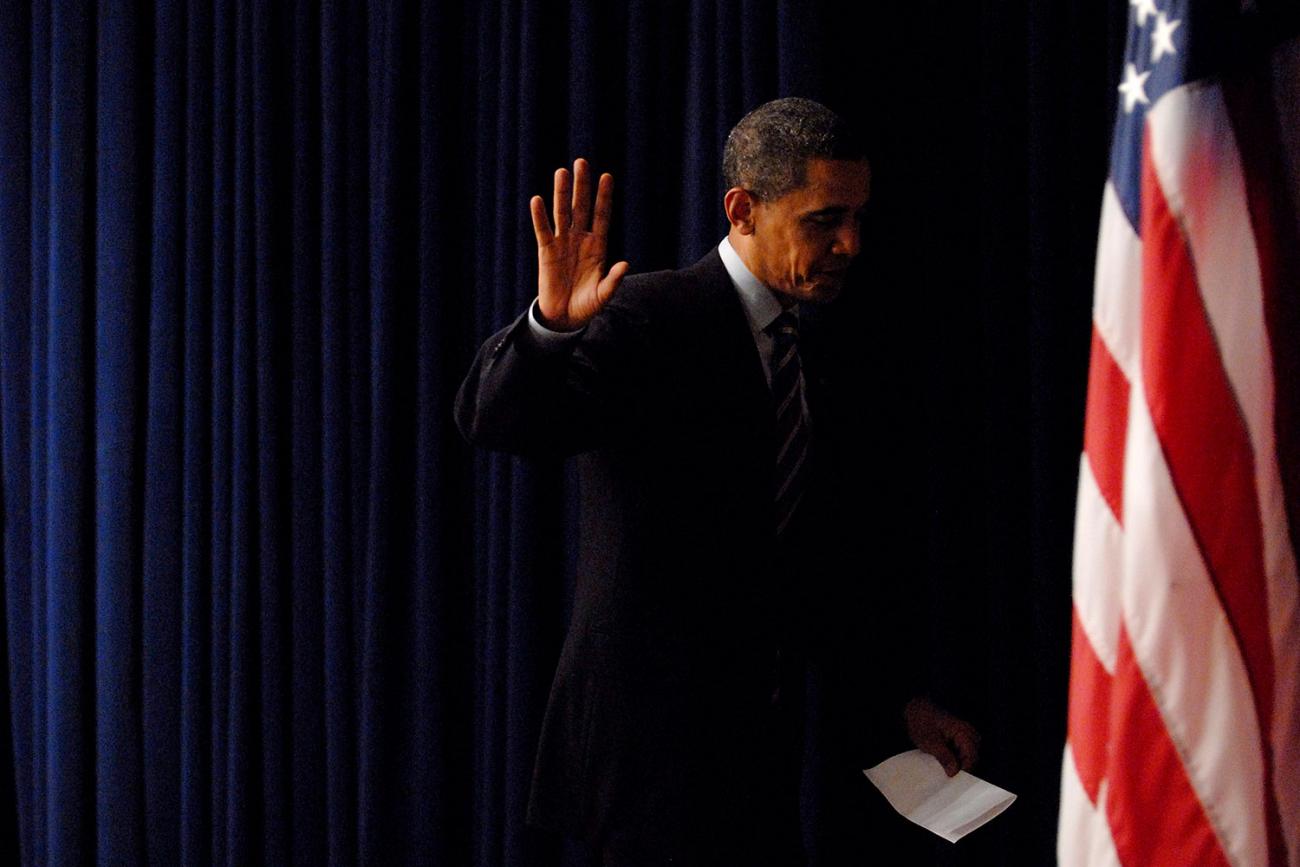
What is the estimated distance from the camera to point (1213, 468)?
1.12 m

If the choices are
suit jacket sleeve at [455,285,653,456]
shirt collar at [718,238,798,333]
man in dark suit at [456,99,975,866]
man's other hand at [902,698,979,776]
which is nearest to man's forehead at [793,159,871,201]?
man in dark suit at [456,99,975,866]

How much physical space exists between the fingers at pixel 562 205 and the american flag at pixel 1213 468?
0.61 metres

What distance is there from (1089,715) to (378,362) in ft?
5.11

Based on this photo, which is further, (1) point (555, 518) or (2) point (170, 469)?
(2) point (170, 469)

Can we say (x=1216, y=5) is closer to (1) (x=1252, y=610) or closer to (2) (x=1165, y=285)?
(2) (x=1165, y=285)

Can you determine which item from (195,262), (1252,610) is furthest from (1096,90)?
(195,262)

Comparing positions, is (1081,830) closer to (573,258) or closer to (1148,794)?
(1148,794)

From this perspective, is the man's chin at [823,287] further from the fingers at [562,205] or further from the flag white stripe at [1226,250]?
the flag white stripe at [1226,250]

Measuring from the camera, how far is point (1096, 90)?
1902mm

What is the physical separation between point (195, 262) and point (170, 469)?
416mm

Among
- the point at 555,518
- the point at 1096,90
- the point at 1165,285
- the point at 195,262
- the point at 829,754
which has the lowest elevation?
the point at 829,754

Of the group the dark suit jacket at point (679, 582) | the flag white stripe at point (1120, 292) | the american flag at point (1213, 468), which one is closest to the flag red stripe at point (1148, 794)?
the american flag at point (1213, 468)

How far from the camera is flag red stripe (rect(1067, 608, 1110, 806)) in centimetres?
121

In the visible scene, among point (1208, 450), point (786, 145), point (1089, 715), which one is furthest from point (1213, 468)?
point (786, 145)
